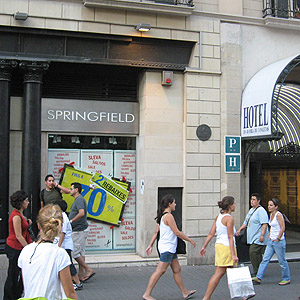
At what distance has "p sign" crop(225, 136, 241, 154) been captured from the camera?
1122 cm

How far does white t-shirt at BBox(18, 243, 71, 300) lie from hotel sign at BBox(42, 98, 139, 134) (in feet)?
23.0

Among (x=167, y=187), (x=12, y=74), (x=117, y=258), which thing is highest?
(x=12, y=74)

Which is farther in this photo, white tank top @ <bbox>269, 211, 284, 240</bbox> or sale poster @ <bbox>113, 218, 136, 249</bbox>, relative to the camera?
sale poster @ <bbox>113, 218, 136, 249</bbox>

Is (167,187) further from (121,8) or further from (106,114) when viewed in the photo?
(121,8)

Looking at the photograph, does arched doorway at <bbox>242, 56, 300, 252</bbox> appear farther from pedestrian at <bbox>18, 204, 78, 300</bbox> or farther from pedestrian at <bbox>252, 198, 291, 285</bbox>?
pedestrian at <bbox>18, 204, 78, 300</bbox>

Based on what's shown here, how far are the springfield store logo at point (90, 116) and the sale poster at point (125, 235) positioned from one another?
7.88 ft

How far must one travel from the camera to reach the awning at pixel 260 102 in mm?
10312

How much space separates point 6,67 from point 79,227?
3.75m

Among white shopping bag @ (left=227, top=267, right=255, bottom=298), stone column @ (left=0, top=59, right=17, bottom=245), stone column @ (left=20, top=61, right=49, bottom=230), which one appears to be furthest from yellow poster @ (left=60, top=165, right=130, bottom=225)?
white shopping bag @ (left=227, top=267, right=255, bottom=298)

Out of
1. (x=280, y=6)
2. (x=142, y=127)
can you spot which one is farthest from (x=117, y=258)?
(x=280, y=6)

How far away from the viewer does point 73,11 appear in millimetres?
10258

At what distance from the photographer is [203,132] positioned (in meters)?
11.1

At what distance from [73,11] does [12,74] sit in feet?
6.38

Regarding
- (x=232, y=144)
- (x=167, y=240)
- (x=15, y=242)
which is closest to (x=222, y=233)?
(x=167, y=240)
